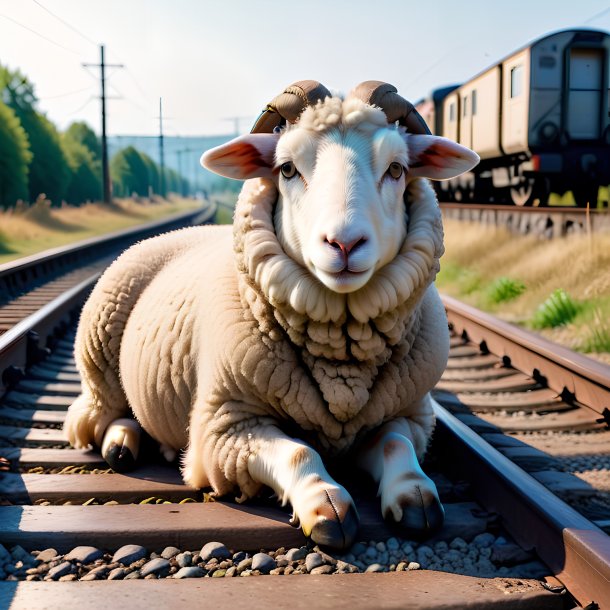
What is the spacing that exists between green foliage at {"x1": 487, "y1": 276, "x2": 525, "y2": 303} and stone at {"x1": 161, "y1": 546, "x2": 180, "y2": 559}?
21.9 feet

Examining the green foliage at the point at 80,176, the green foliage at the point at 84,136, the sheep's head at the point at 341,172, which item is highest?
the green foliage at the point at 84,136

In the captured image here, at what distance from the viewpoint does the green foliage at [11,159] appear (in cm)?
2805

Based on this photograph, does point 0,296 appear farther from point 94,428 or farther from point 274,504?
point 274,504

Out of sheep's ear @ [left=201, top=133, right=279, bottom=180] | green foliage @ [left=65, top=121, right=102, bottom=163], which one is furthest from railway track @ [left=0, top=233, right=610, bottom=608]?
green foliage @ [left=65, top=121, right=102, bottom=163]

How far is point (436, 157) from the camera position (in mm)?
2918

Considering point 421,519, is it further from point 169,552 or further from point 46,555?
point 46,555

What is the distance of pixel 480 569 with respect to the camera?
241 centimetres

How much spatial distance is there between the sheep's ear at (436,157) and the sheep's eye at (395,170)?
0.14 meters

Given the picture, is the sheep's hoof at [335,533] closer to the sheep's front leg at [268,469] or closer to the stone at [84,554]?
the sheep's front leg at [268,469]

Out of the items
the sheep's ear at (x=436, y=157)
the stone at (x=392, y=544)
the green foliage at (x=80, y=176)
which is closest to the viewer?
the stone at (x=392, y=544)

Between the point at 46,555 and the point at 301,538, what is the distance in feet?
2.61

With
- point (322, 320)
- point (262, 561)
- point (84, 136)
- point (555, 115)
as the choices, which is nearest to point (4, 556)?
point (262, 561)

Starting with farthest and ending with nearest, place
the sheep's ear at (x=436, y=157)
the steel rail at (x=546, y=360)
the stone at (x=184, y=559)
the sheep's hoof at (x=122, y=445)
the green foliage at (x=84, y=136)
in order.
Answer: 1. the green foliage at (x=84, y=136)
2. the steel rail at (x=546, y=360)
3. the sheep's hoof at (x=122, y=445)
4. the sheep's ear at (x=436, y=157)
5. the stone at (x=184, y=559)

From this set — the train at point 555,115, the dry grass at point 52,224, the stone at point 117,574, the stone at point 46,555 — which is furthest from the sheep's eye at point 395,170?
the train at point 555,115
